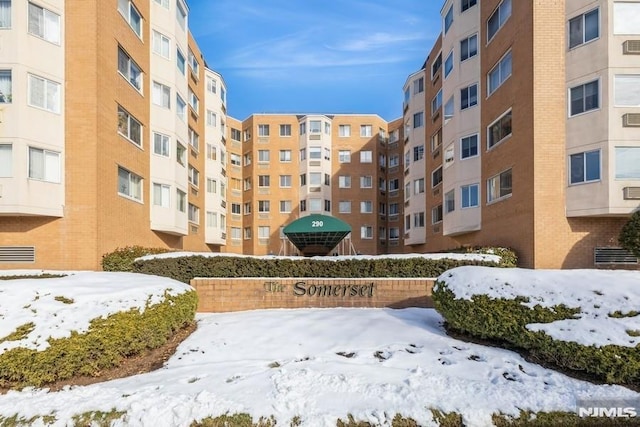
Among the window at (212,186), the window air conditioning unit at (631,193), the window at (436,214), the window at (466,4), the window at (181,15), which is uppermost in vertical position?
the window at (181,15)

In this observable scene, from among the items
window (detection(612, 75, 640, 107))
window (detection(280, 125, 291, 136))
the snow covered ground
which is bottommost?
the snow covered ground

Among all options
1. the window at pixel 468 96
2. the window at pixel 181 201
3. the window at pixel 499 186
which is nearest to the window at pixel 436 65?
the window at pixel 468 96

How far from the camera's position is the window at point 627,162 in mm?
13273

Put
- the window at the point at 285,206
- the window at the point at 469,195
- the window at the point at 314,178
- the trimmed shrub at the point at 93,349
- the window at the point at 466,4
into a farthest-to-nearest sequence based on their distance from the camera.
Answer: the window at the point at 285,206 → the window at the point at 314,178 → the window at the point at 466,4 → the window at the point at 469,195 → the trimmed shrub at the point at 93,349

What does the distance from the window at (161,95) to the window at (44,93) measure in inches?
231

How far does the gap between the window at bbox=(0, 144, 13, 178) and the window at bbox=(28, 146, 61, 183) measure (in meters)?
0.59

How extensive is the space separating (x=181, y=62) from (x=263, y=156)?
67.7 ft

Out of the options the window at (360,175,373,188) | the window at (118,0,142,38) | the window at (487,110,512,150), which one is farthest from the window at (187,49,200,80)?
the window at (360,175,373,188)

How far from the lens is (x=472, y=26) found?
20.2 meters

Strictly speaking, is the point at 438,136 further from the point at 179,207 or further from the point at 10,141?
the point at 10,141

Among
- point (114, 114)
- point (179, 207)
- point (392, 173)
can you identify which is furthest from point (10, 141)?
point (392, 173)

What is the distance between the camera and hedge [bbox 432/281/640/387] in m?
5.29

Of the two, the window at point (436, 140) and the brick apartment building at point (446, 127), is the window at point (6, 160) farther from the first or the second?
the window at point (436, 140)

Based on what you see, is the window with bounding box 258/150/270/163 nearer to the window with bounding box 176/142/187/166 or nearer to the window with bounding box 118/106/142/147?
the window with bounding box 176/142/187/166
